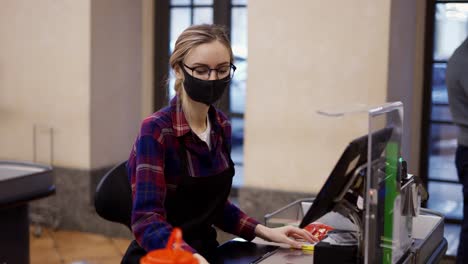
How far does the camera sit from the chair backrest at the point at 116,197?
263 centimetres

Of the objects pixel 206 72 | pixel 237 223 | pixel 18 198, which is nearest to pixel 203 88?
pixel 206 72

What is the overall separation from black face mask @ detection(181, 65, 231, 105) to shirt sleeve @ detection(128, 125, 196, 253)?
0.21 metres

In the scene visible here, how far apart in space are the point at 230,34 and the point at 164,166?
377 centimetres

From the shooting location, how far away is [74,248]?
224 inches

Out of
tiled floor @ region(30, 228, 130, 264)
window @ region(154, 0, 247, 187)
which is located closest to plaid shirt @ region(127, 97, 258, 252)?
tiled floor @ region(30, 228, 130, 264)

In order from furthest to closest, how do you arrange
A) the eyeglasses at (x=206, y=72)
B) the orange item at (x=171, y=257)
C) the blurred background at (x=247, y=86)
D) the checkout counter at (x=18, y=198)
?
the blurred background at (x=247, y=86)
the checkout counter at (x=18, y=198)
the eyeglasses at (x=206, y=72)
the orange item at (x=171, y=257)

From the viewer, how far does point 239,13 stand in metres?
6.18

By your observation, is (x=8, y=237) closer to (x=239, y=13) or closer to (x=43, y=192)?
(x=43, y=192)

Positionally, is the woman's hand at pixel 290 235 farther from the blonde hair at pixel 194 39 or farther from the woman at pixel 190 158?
the blonde hair at pixel 194 39

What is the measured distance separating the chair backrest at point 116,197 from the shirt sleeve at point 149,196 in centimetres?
12

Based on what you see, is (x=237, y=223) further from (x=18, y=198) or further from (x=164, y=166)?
(x=18, y=198)

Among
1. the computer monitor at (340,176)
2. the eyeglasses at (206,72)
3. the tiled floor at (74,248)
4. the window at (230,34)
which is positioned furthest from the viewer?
the window at (230,34)

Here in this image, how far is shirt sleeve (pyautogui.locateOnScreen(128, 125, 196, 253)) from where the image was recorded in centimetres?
237

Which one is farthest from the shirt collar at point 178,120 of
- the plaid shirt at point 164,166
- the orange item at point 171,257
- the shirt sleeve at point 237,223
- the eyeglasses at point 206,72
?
the orange item at point 171,257
